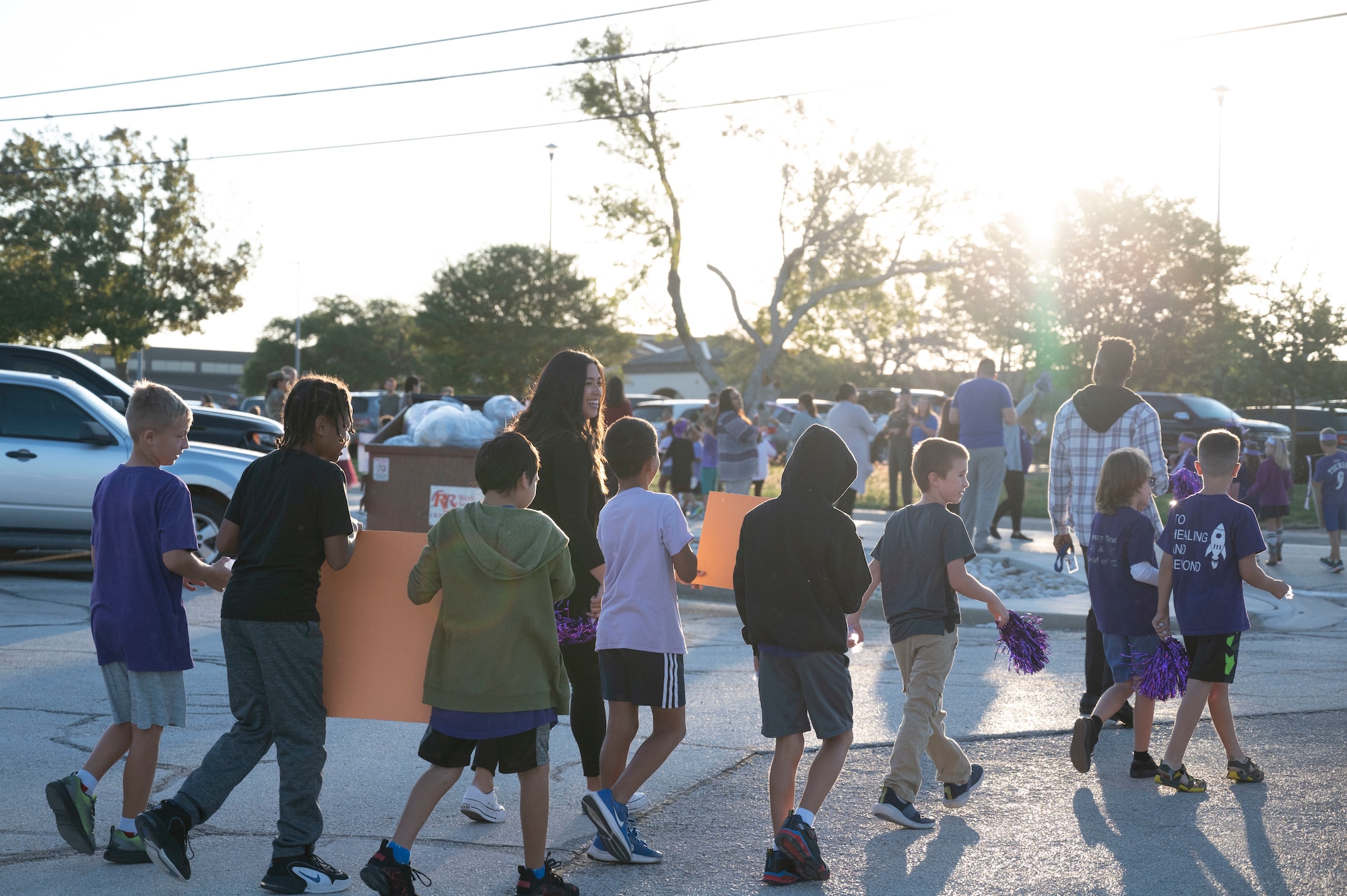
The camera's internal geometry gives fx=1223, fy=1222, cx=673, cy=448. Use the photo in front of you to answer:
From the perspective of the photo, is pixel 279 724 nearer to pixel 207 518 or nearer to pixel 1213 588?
pixel 1213 588

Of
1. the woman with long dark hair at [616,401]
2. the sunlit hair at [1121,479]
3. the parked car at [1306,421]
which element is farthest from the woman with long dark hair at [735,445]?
the parked car at [1306,421]

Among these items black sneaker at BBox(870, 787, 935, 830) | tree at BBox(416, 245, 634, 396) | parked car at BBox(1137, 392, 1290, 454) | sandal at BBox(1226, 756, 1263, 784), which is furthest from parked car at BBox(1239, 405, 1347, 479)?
tree at BBox(416, 245, 634, 396)

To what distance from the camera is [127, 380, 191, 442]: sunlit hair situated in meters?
A: 4.23

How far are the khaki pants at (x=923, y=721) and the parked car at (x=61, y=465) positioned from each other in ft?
23.5

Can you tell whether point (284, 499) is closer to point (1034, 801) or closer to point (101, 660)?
point (101, 660)

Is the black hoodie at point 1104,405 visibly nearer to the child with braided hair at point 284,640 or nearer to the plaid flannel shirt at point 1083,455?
the plaid flannel shirt at point 1083,455

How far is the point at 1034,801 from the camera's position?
5059mm

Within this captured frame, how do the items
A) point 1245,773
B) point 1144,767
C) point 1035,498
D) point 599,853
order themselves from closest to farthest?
1. point 599,853
2. point 1245,773
3. point 1144,767
4. point 1035,498

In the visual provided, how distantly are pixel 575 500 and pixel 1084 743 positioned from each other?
8.20 feet

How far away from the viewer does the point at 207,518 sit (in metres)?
10.6

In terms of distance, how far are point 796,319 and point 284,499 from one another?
32.9m

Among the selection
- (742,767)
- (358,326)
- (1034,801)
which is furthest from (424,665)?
(358,326)

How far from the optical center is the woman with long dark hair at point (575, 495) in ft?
14.8

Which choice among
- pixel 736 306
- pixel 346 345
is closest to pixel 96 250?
pixel 736 306
